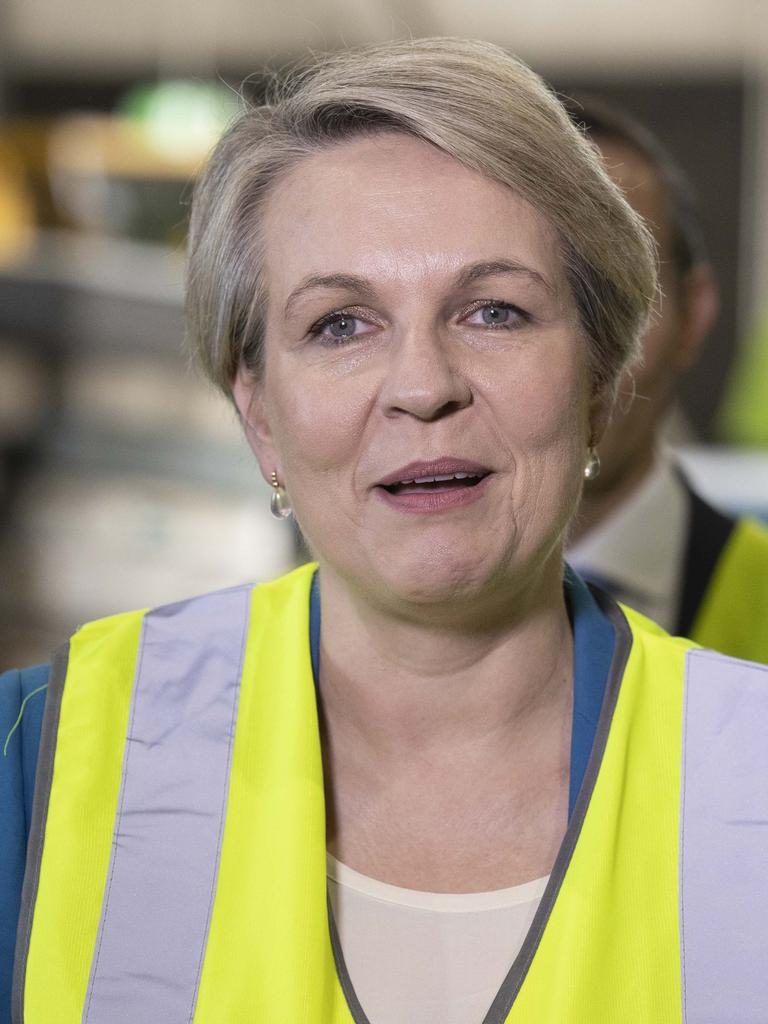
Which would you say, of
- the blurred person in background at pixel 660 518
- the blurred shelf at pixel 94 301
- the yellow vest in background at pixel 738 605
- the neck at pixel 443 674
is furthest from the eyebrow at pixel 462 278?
the blurred shelf at pixel 94 301

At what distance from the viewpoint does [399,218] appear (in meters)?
1.38

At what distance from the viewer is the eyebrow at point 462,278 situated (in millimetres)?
1373

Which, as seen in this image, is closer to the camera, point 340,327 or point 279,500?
point 340,327

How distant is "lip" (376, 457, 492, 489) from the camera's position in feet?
4.44

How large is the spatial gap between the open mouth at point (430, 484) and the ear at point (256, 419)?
0.20 meters

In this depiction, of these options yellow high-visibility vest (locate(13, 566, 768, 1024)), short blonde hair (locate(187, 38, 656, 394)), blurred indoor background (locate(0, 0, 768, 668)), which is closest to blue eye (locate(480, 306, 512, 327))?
short blonde hair (locate(187, 38, 656, 394))

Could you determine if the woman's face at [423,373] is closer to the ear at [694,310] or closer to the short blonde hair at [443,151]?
the short blonde hair at [443,151]

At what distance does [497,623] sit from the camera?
148cm

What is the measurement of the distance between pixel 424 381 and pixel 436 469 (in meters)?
0.08

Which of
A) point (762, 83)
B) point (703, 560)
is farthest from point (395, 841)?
point (762, 83)

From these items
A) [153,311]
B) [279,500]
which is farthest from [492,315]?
[153,311]

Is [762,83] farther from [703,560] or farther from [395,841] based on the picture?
[395,841]

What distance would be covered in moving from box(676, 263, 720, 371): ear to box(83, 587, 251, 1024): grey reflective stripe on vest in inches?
42.2

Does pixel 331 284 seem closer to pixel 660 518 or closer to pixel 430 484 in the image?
pixel 430 484
